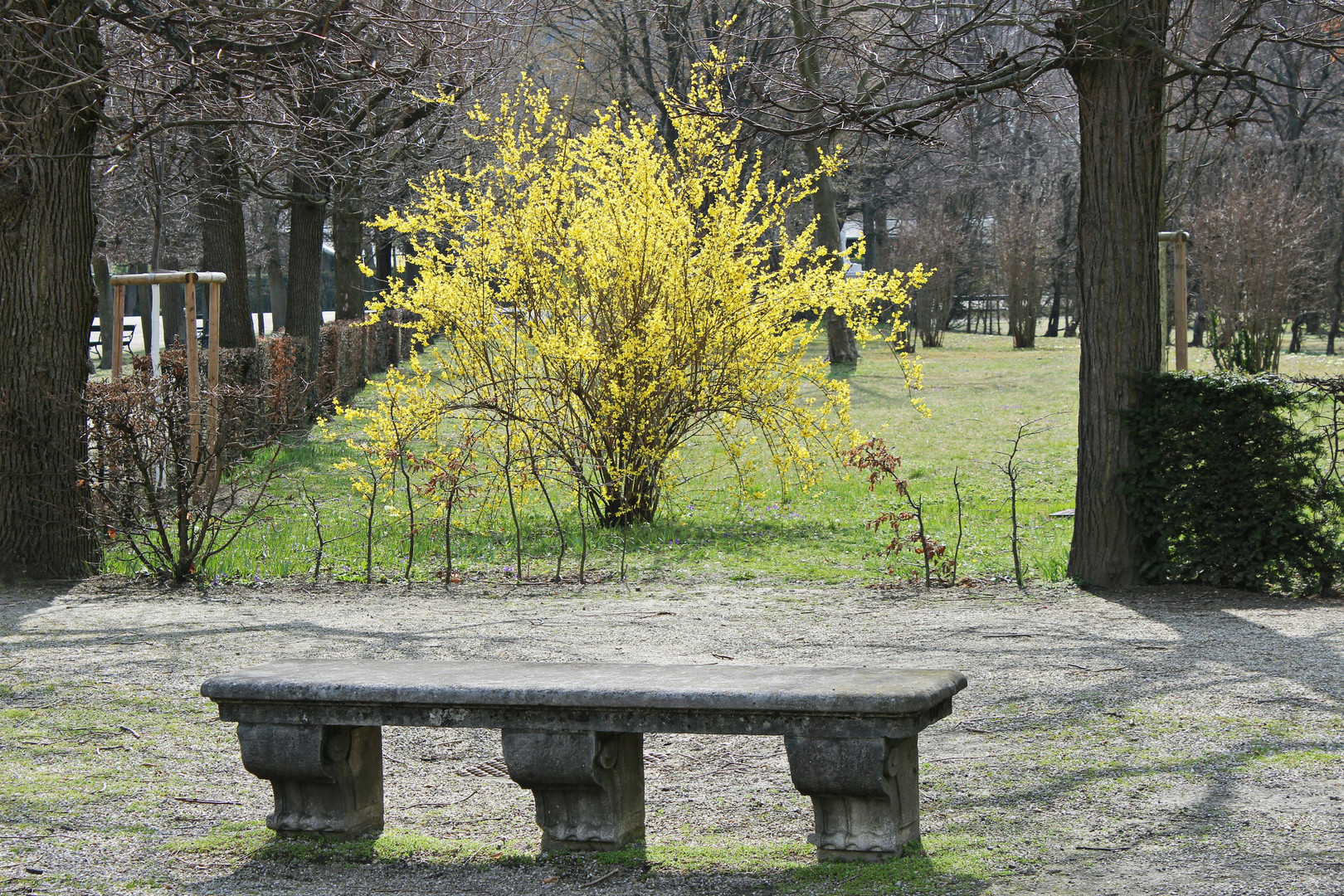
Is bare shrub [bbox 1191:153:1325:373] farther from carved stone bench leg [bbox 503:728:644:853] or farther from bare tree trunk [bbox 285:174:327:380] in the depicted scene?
carved stone bench leg [bbox 503:728:644:853]

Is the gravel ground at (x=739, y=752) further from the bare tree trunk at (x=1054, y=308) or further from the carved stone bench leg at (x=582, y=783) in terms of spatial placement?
the bare tree trunk at (x=1054, y=308)

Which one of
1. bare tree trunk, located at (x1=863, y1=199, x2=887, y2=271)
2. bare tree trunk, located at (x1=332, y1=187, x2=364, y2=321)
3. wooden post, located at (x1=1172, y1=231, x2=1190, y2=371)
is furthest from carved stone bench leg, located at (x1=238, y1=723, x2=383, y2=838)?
bare tree trunk, located at (x1=863, y1=199, x2=887, y2=271)

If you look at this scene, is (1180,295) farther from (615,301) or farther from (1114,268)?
(615,301)

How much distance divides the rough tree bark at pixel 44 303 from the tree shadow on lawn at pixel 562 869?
5.16m

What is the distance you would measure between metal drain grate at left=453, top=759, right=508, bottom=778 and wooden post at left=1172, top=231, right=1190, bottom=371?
23.9 feet

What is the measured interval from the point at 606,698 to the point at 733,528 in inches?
286

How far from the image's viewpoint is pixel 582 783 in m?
3.62

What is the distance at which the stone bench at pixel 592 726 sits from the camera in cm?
340

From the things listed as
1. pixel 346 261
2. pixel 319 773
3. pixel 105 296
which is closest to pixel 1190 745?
pixel 319 773

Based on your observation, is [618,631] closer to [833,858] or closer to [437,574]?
[437,574]

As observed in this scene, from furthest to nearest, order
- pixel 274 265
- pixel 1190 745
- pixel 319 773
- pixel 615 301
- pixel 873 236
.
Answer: pixel 873 236 → pixel 274 265 → pixel 615 301 → pixel 1190 745 → pixel 319 773

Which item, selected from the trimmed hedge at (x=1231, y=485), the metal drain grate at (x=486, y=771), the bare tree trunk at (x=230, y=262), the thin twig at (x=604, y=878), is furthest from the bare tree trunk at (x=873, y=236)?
the thin twig at (x=604, y=878)

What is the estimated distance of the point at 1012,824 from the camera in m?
3.88

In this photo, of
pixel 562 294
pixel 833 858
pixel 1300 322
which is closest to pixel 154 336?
pixel 562 294
